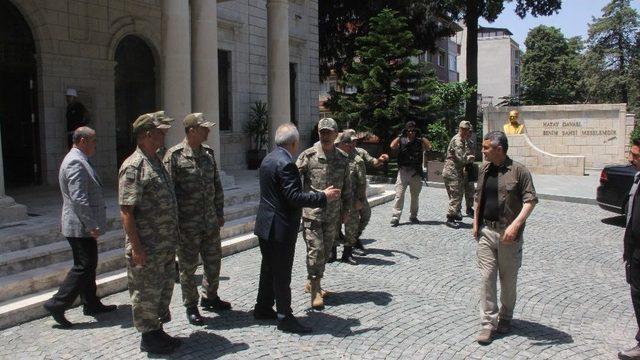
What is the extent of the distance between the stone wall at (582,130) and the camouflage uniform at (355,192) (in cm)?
1382

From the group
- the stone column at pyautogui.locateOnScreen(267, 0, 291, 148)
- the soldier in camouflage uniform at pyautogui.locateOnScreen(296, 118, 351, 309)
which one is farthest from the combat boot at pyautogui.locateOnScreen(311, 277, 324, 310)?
the stone column at pyautogui.locateOnScreen(267, 0, 291, 148)

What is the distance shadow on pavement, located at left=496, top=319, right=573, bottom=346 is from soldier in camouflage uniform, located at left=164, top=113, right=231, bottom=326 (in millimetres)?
2814

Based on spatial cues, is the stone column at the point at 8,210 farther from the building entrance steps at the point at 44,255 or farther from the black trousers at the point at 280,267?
the black trousers at the point at 280,267

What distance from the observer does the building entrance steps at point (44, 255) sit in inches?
216

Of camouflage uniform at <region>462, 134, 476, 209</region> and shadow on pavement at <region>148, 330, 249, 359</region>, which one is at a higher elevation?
camouflage uniform at <region>462, 134, 476, 209</region>

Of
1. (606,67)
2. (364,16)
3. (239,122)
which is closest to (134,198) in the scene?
(239,122)

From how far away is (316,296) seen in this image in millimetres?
5637

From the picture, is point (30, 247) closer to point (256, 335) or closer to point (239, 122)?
point (256, 335)

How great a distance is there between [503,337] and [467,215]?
20.2 ft

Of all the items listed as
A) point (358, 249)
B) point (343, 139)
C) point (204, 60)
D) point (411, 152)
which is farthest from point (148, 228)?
point (204, 60)

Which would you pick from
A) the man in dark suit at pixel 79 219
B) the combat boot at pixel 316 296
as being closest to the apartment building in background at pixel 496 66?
the combat boot at pixel 316 296

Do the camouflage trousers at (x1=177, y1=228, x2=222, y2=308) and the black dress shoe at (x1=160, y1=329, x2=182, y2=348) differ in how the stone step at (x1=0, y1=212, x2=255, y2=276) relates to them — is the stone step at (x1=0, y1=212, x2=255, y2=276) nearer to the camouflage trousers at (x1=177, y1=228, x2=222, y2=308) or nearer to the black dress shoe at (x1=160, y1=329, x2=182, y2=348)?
the camouflage trousers at (x1=177, y1=228, x2=222, y2=308)

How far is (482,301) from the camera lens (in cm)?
479

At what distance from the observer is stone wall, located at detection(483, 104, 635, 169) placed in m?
18.7
